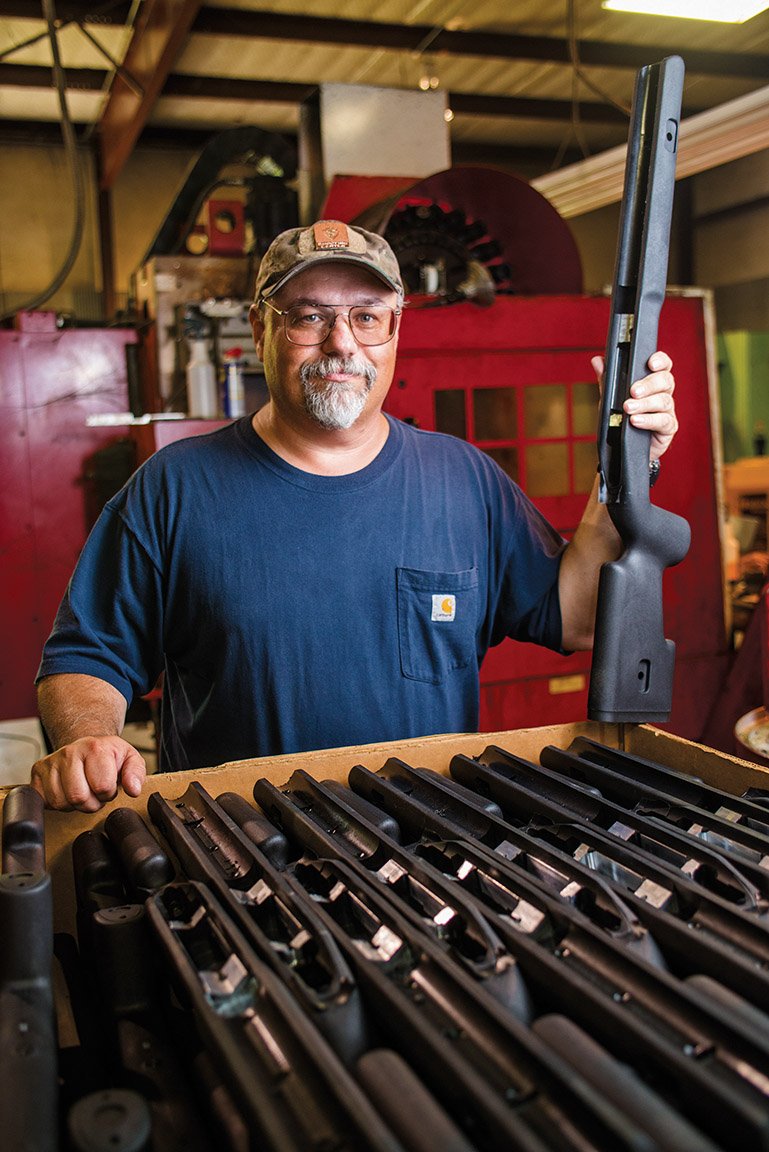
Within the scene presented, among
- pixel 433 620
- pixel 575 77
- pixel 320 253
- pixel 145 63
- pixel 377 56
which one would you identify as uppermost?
pixel 377 56

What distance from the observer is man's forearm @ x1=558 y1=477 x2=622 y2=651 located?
1.57 meters

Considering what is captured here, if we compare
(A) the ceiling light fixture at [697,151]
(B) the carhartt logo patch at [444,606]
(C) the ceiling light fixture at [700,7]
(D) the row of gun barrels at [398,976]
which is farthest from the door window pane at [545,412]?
(D) the row of gun barrels at [398,976]

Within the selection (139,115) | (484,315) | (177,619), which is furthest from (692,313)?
(139,115)

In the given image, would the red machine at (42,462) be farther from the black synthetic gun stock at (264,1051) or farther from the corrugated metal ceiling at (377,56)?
the black synthetic gun stock at (264,1051)

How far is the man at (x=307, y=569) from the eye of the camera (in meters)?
1.57

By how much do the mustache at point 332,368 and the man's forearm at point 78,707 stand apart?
56 centimetres

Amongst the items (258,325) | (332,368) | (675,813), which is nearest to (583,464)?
(258,325)

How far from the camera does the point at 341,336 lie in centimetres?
162

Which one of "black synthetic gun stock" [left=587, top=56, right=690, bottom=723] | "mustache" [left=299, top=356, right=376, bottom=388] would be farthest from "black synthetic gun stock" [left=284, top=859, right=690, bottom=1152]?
"mustache" [left=299, top=356, right=376, bottom=388]

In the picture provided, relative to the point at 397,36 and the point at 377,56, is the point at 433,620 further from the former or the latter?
the point at 377,56

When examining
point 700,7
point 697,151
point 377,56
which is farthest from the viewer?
point 377,56

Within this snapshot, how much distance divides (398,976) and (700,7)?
3.88m

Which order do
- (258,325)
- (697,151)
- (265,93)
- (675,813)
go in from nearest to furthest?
(675,813) < (258,325) < (697,151) < (265,93)

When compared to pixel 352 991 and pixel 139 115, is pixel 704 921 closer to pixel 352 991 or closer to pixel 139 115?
pixel 352 991
